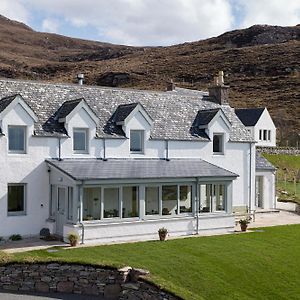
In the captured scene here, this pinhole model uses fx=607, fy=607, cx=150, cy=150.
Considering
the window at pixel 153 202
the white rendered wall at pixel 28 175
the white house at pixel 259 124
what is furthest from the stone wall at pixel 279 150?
the white rendered wall at pixel 28 175

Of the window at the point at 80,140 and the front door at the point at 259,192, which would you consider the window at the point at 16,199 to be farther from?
the front door at the point at 259,192

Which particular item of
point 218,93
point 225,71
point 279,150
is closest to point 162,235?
point 218,93

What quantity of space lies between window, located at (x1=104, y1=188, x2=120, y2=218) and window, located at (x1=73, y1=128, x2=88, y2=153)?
2.85 metres

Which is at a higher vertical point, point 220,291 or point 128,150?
point 128,150

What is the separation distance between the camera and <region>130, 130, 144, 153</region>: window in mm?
31309

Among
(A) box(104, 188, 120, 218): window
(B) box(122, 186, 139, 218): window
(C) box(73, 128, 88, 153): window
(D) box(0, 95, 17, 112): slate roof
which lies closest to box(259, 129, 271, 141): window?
(C) box(73, 128, 88, 153): window

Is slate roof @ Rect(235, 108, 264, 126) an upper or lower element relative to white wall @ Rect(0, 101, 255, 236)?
upper

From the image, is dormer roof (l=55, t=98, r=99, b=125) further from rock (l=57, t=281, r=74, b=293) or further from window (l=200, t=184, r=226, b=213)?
rock (l=57, t=281, r=74, b=293)

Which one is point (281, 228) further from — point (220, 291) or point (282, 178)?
point (282, 178)

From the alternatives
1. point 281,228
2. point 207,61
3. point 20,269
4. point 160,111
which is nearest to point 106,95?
point 160,111

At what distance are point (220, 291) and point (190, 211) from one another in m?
11.5

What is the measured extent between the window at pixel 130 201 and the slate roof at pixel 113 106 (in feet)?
10.6

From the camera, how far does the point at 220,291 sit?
61.9ft

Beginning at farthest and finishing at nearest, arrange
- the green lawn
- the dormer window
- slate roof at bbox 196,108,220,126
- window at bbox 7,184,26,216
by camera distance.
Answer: the dormer window
slate roof at bbox 196,108,220,126
window at bbox 7,184,26,216
the green lawn
